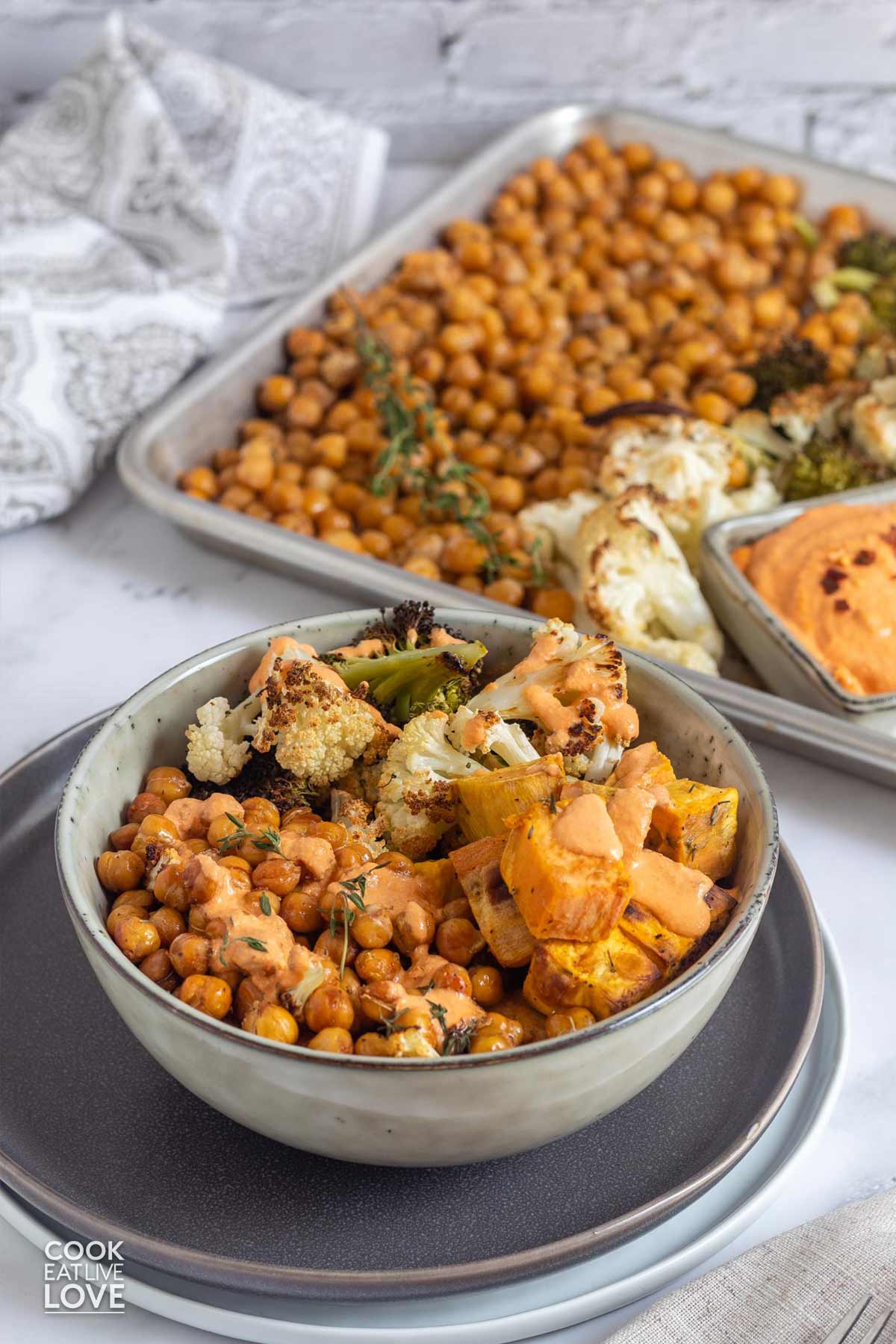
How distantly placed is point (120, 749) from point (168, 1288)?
20.1 inches

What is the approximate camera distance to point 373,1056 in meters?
1.06

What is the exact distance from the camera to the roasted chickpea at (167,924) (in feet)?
3.90

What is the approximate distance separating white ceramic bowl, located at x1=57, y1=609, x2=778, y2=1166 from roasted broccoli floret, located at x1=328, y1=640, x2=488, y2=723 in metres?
0.30

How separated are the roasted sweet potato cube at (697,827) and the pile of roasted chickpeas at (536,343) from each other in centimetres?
80

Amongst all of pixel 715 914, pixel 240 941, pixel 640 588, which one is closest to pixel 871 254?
pixel 640 588

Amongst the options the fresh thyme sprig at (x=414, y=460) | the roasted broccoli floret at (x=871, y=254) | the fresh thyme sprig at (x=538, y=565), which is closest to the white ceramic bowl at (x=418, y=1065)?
the fresh thyme sprig at (x=538, y=565)

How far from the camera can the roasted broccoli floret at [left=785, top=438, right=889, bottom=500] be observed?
84.6 inches

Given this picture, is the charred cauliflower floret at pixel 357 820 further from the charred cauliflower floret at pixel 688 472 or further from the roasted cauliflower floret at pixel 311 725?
the charred cauliflower floret at pixel 688 472

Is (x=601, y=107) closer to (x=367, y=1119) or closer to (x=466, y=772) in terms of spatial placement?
(x=466, y=772)

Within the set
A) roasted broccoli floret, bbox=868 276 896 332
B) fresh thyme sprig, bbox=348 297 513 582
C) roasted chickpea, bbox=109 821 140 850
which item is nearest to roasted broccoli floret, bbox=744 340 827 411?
roasted broccoli floret, bbox=868 276 896 332

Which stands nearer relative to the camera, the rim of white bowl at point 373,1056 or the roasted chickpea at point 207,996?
the rim of white bowl at point 373,1056

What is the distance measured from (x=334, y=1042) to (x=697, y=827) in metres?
0.39

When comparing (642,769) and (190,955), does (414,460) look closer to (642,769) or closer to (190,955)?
(642,769)

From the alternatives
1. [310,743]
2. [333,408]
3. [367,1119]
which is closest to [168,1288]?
[367,1119]
